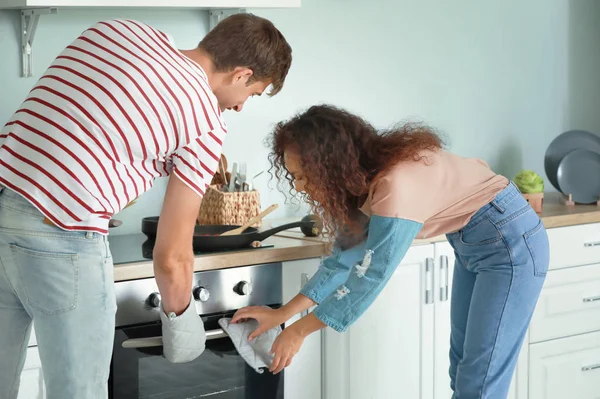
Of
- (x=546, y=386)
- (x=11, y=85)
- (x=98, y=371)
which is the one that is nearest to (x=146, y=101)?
(x=98, y=371)

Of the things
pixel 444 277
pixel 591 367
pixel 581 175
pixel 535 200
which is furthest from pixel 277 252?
pixel 581 175

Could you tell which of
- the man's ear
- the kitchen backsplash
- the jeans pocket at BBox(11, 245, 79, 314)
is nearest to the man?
the jeans pocket at BBox(11, 245, 79, 314)

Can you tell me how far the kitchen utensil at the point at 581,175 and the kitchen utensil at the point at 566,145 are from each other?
0.18ft

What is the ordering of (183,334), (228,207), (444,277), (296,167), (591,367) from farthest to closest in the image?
(591,367) → (444,277) → (228,207) → (296,167) → (183,334)

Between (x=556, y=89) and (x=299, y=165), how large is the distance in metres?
1.95

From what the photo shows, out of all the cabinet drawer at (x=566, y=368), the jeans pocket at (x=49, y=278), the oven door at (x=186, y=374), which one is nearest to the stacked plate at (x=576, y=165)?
the cabinet drawer at (x=566, y=368)

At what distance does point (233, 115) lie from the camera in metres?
2.79

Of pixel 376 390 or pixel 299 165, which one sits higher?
pixel 299 165

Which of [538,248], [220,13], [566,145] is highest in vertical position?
[220,13]

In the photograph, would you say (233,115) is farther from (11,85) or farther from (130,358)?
(130,358)

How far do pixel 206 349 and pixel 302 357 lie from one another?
0.99 ft

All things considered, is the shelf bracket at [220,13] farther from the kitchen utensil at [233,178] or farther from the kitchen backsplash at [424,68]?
the kitchen utensil at [233,178]

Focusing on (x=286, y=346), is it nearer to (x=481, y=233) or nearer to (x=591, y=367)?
(x=481, y=233)

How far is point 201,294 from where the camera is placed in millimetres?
2141
